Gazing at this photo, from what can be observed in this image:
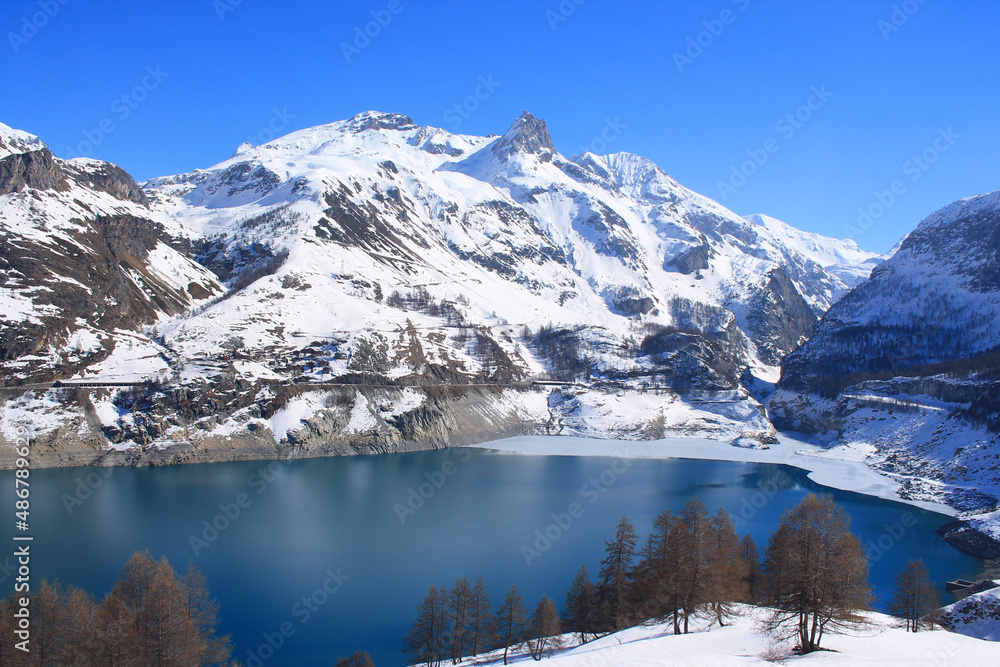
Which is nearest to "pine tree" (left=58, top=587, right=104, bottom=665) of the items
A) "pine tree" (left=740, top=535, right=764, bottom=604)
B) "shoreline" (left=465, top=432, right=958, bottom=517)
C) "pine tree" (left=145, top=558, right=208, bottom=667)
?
"pine tree" (left=145, top=558, right=208, bottom=667)

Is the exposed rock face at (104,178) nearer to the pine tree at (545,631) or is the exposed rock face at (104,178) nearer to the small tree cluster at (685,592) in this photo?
the small tree cluster at (685,592)

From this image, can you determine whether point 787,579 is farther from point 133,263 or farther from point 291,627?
point 133,263

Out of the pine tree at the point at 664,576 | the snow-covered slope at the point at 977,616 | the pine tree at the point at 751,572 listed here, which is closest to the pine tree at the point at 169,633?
the pine tree at the point at 664,576

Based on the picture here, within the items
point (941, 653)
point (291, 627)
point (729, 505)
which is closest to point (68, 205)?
point (291, 627)

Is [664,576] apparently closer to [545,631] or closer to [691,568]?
[691,568]

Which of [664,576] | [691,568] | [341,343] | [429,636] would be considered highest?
[341,343]

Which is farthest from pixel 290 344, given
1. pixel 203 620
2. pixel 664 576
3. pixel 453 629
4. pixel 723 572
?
pixel 723 572
